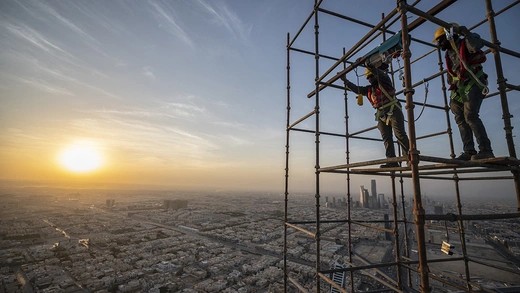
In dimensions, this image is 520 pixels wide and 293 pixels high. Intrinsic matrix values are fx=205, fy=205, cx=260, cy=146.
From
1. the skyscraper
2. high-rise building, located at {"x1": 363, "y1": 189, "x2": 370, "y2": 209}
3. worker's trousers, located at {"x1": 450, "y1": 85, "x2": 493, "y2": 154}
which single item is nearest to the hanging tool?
worker's trousers, located at {"x1": 450, "y1": 85, "x2": 493, "y2": 154}

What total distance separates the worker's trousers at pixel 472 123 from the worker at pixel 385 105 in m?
0.82

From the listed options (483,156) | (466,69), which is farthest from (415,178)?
(466,69)

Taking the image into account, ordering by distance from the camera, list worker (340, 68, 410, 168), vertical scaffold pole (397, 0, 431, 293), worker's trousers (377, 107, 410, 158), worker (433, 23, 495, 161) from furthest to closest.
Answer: worker (340, 68, 410, 168) < worker's trousers (377, 107, 410, 158) < worker (433, 23, 495, 161) < vertical scaffold pole (397, 0, 431, 293)

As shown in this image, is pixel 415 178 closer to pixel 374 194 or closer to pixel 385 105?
pixel 385 105

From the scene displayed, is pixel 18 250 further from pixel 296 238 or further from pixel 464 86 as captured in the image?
pixel 464 86

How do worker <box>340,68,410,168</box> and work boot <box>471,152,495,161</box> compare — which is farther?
worker <box>340,68,410,168</box>

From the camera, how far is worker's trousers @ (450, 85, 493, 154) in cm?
307

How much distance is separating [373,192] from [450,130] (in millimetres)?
118011

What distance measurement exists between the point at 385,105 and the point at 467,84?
1.17 m

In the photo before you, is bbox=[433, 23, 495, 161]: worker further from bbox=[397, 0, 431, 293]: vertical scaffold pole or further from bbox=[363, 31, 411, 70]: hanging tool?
bbox=[397, 0, 431, 293]: vertical scaffold pole

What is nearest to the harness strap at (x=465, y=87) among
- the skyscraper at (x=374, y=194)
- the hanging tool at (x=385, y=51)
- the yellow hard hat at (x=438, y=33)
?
the yellow hard hat at (x=438, y=33)

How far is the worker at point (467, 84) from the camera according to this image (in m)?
3.04

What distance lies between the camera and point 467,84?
3266mm

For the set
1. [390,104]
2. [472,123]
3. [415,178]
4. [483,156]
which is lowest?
[415,178]
